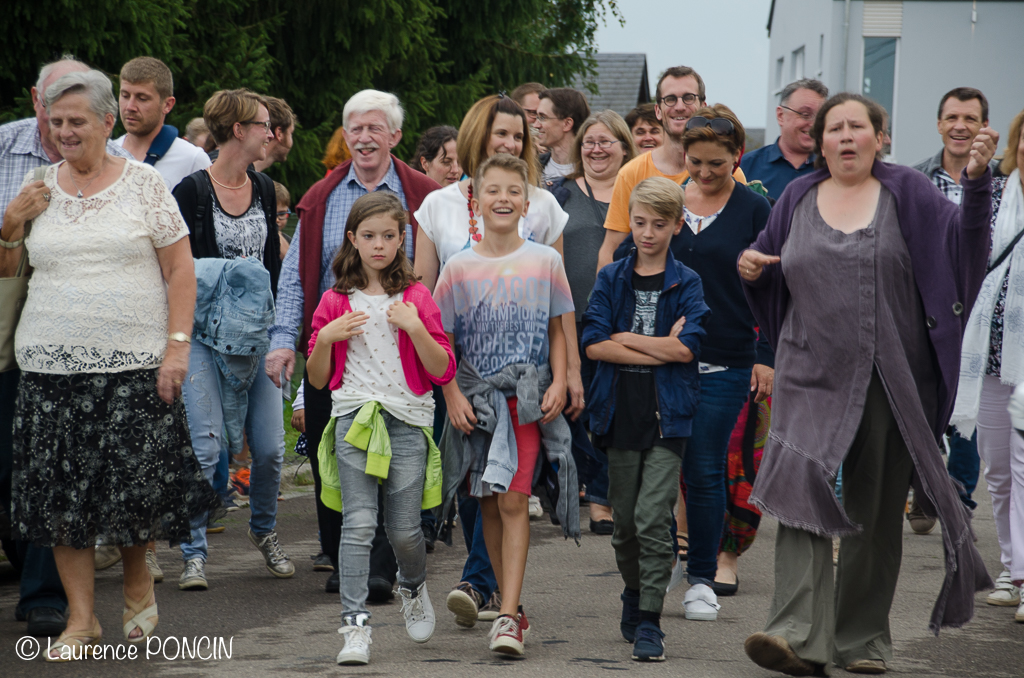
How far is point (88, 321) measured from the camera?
4.81m

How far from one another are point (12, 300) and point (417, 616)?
2137 millimetres

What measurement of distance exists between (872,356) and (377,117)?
2738mm

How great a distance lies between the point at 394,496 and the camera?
4984 mm

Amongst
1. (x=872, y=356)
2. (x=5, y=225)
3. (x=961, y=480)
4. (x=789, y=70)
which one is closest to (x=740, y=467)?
(x=872, y=356)

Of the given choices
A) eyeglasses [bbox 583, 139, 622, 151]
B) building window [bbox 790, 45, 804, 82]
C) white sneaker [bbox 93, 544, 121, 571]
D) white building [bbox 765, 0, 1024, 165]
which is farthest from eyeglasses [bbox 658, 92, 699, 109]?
building window [bbox 790, 45, 804, 82]

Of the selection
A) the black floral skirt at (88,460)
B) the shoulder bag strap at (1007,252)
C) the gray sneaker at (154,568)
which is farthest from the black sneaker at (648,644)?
the gray sneaker at (154,568)

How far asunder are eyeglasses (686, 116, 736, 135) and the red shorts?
1.61 metres

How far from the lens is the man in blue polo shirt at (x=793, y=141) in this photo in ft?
23.5

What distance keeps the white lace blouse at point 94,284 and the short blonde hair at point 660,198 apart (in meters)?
1.99

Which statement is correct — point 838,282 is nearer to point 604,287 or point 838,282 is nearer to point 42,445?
point 604,287

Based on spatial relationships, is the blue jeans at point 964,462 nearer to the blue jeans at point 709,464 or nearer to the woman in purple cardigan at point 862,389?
the blue jeans at point 709,464

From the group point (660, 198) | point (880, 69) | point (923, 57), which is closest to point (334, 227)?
point (660, 198)

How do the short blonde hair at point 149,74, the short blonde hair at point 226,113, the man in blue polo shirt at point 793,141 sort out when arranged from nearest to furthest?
the short blonde hair at point 226,113
the short blonde hair at point 149,74
the man in blue polo shirt at point 793,141

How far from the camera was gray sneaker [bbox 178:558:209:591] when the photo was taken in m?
6.06
